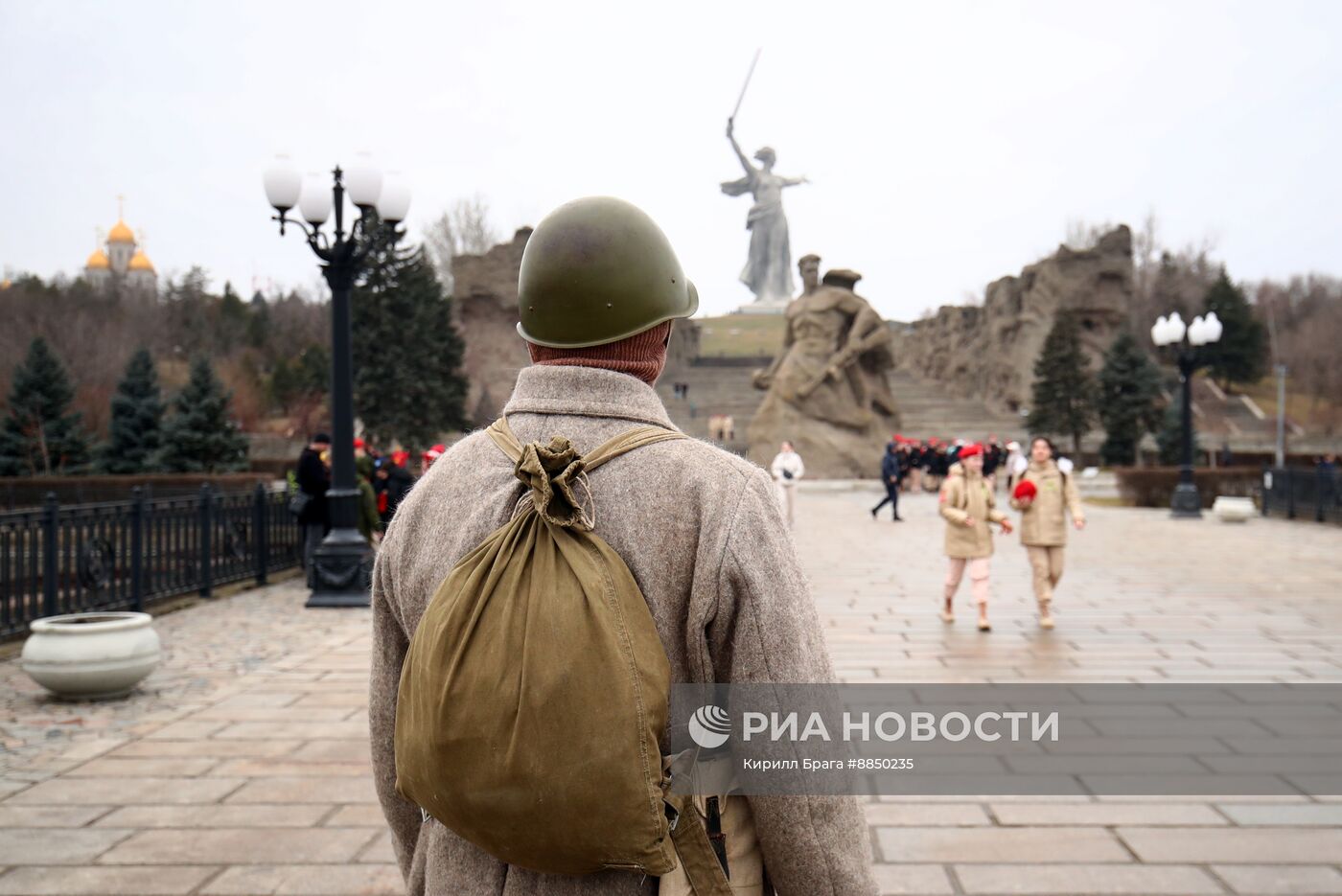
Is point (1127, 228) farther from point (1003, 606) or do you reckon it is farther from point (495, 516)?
point (495, 516)

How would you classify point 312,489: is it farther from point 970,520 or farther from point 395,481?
point 970,520

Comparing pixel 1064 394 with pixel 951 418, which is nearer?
pixel 1064 394

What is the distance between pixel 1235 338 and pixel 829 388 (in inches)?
1593

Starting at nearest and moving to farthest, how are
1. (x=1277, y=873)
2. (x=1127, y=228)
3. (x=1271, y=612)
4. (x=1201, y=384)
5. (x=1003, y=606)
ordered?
(x=1277, y=873) → (x=1271, y=612) → (x=1003, y=606) → (x=1127, y=228) → (x=1201, y=384)

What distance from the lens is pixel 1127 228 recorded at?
52031mm

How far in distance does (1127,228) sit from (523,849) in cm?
5622

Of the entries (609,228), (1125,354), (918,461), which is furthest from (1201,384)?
(609,228)

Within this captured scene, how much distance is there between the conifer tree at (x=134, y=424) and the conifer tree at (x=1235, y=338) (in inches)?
2121

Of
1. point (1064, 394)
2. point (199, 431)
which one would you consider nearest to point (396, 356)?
point (199, 431)

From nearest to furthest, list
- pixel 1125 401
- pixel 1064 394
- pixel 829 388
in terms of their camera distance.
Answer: pixel 829 388 < pixel 1125 401 < pixel 1064 394

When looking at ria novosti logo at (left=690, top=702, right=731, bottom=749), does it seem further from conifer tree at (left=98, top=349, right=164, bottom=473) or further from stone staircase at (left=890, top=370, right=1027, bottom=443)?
stone staircase at (left=890, top=370, right=1027, bottom=443)

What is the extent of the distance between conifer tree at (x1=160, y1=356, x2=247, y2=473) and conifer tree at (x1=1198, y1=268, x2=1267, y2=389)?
5239 centimetres

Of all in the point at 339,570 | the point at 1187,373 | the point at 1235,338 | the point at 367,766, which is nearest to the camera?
the point at 367,766

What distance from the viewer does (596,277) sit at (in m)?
1.72
